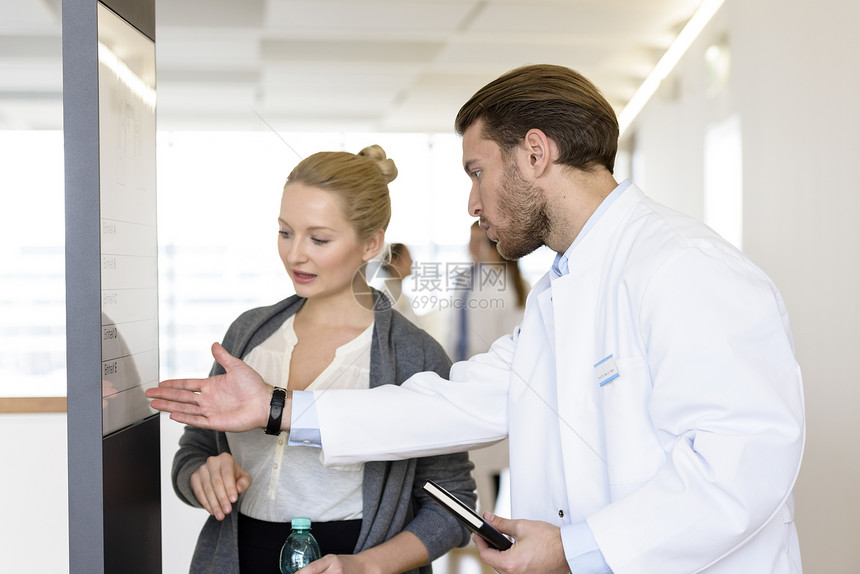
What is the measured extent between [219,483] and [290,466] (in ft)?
0.32

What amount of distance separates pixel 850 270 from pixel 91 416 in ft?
5.89

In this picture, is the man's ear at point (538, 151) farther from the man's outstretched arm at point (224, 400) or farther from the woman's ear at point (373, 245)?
the man's outstretched arm at point (224, 400)

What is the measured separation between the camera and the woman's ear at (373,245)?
99 centimetres

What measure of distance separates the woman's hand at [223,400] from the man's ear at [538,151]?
1.49 feet

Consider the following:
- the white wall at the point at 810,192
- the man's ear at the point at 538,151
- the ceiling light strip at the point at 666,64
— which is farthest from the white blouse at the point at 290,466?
the white wall at the point at 810,192

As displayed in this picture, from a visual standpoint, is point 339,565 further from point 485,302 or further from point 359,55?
point 359,55

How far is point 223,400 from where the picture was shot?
3.14ft

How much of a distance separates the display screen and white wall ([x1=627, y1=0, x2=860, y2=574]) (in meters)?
1.19

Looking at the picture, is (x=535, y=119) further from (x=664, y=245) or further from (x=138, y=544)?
(x=138, y=544)

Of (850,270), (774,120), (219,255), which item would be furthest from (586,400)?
(774,120)

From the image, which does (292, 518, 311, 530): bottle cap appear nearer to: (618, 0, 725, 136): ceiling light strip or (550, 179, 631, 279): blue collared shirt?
(550, 179, 631, 279): blue collared shirt

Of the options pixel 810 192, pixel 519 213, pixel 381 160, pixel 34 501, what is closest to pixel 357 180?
pixel 381 160

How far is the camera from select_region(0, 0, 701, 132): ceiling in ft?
3.22

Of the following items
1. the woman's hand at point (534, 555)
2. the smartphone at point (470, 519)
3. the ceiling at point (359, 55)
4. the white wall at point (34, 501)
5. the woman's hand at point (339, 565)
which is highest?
the ceiling at point (359, 55)
